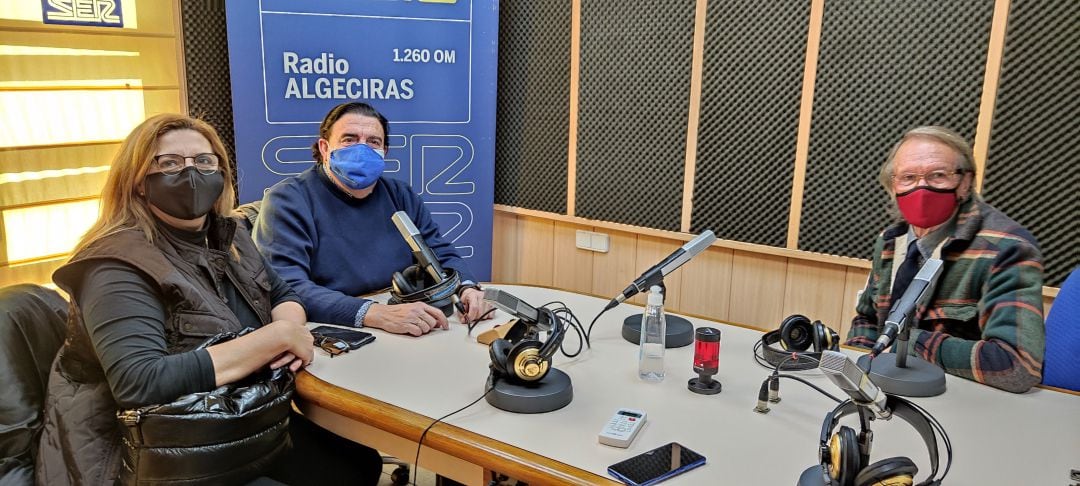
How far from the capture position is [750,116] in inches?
122

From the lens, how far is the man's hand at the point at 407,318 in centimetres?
193

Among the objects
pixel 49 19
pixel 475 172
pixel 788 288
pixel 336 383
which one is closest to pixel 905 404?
pixel 336 383

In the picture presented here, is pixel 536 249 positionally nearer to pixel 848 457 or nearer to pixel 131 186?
pixel 131 186

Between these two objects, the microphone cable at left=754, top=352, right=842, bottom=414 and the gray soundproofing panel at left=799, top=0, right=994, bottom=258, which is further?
the gray soundproofing panel at left=799, top=0, right=994, bottom=258

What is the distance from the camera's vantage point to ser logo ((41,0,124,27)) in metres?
2.69

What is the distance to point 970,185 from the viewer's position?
1891mm

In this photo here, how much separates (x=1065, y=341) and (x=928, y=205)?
0.48 m

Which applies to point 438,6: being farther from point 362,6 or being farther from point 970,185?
point 970,185

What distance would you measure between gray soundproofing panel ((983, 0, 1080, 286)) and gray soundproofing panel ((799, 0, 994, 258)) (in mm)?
96

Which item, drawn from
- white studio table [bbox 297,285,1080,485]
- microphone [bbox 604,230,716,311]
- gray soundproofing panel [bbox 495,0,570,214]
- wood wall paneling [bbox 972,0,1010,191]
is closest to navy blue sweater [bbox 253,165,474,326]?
white studio table [bbox 297,285,1080,485]

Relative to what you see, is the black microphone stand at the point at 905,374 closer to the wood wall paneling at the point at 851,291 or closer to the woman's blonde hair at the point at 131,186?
the wood wall paneling at the point at 851,291

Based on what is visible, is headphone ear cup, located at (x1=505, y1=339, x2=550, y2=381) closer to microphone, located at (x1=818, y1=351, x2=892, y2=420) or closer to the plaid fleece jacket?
microphone, located at (x1=818, y1=351, x2=892, y2=420)

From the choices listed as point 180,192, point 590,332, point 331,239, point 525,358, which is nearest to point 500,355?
point 525,358

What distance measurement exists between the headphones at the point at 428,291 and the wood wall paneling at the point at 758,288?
1.53m
